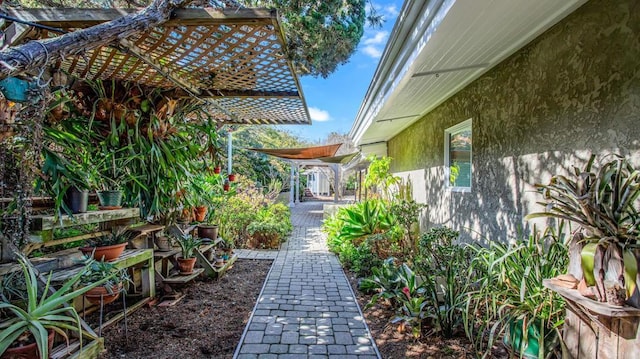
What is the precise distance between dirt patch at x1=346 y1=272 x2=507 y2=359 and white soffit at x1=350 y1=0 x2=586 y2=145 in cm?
247

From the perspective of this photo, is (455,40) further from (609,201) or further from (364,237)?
(364,237)

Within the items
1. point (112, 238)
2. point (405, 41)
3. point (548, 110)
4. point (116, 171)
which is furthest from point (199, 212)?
point (548, 110)

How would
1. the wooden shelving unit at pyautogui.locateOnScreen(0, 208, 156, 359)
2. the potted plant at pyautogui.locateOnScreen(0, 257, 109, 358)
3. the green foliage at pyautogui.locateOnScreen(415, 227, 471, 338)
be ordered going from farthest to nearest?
the green foliage at pyautogui.locateOnScreen(415, 227, 471, 338), the wooden shelving unit at pyautogui.locateOnScreen(0, 208, 156, 359), the potted plant at pyautogui.locateOnScreen(0, 257, 109, 358)

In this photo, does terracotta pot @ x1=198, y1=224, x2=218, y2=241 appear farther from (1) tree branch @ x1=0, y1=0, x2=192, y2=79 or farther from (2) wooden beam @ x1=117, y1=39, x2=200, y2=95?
(1) tree branch @ x1=0, y1=0, x2=192, y2=79

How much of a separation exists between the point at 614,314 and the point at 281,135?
64.6 feet

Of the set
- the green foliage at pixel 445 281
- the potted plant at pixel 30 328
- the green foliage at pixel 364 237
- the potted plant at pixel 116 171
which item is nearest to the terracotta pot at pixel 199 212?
the potted plant at pixel 116 171

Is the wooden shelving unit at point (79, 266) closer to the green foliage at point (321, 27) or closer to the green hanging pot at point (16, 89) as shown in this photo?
the green hanging pot at point (16, 89)

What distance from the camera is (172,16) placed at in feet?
7.88

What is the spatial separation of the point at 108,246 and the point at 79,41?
179cm

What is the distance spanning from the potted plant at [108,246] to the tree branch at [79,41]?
5.26ft

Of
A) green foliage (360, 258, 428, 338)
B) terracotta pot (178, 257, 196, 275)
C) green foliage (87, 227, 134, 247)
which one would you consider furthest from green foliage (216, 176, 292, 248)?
green foliage (360, 258, 428, 338)

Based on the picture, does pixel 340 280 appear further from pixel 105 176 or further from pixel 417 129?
pixel 417 129

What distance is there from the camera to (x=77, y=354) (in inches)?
80.0

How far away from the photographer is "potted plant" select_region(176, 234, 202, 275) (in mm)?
4078
